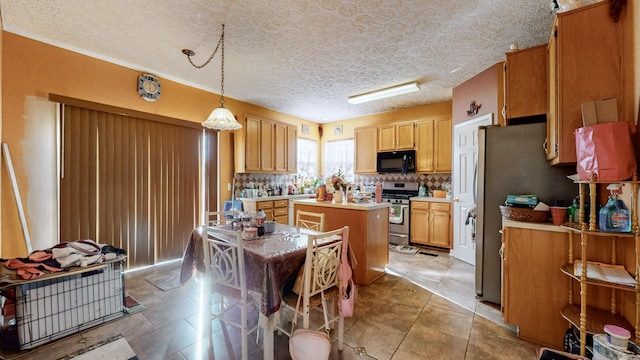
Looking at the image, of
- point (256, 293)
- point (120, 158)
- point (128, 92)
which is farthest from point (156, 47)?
point (256, 293)

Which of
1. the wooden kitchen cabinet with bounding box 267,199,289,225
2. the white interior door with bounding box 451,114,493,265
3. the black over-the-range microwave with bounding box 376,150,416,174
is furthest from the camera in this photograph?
the black over-the-range microwave with bounding box 376,150,416,174

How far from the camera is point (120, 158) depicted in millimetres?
3234

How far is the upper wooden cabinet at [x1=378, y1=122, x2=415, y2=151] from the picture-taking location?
5.01 m

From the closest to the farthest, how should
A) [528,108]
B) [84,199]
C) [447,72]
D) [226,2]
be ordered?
[226,2]
[528,108]
[84,199]
[447,72]

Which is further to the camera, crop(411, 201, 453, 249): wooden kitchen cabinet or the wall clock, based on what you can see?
crop(411, 201, 453, 249): wooden kitchen cabinet

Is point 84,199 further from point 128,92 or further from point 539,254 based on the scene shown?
point 539,254

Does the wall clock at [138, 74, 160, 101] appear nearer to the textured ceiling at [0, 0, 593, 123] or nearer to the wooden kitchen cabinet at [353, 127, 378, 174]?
the textured ceiling at [0, 0, 593, 123]

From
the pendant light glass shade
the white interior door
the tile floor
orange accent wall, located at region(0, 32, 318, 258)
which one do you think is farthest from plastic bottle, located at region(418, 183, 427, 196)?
orange accent wall, located at region(0, 32, 318, 258)

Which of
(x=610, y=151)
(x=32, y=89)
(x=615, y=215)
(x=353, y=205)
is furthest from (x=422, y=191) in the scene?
(x=32, y=89)

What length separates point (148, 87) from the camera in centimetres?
345

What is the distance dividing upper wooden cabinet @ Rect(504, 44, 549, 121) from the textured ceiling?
0.37 meters

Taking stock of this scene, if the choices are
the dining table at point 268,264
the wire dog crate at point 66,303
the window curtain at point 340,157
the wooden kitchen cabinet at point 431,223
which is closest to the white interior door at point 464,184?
the wooden kitchen cabinet at point 431,223

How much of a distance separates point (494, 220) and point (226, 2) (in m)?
3.27

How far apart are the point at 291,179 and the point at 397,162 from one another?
2.51 m
